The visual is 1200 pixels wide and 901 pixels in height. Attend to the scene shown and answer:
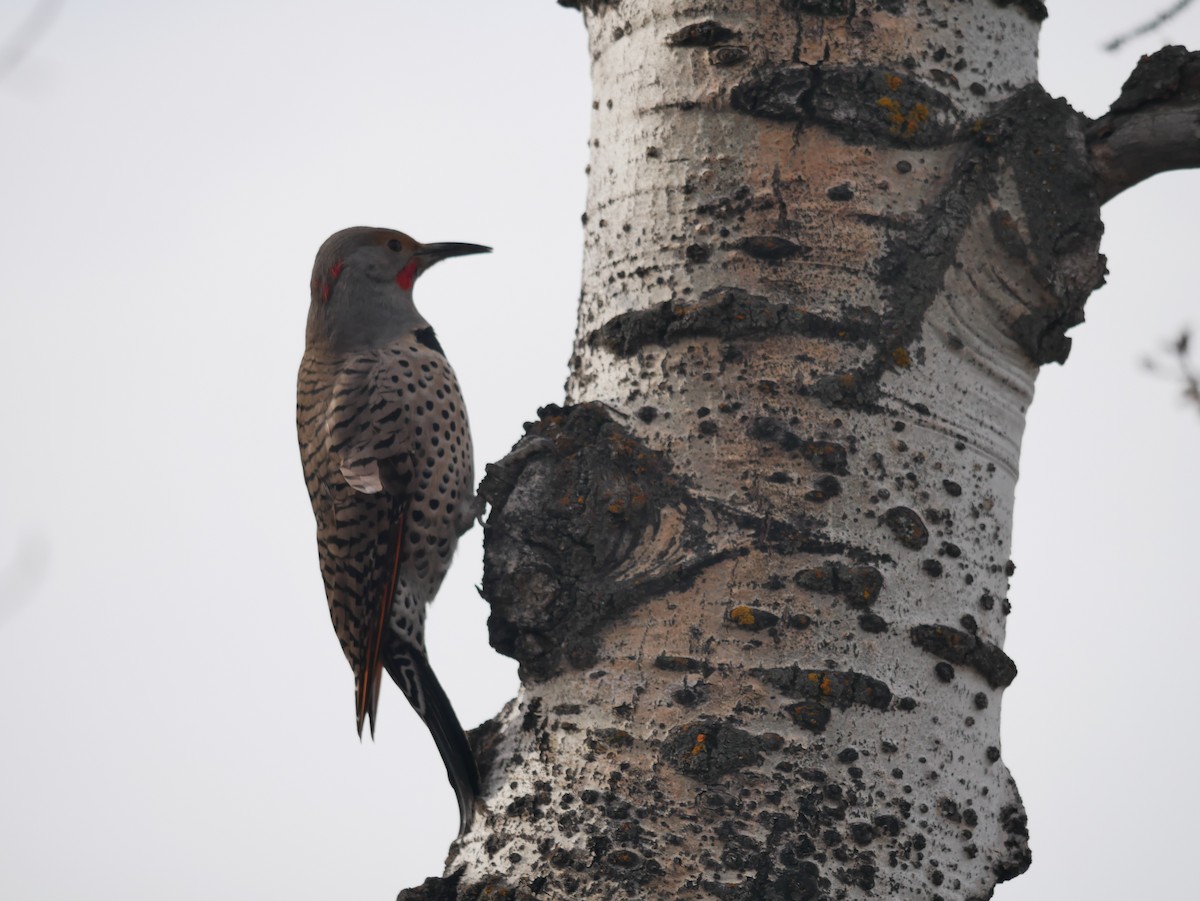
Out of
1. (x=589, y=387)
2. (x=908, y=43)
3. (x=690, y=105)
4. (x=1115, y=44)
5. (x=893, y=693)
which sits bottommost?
(x=893, y=693)

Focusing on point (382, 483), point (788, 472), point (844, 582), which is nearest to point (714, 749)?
point (844, 582)

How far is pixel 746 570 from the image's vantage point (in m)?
1.72

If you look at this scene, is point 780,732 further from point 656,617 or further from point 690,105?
point 690,105

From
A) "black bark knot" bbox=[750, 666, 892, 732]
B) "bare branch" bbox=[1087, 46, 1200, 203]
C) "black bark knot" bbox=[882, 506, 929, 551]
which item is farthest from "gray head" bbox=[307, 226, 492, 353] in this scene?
"black bark knot" bbox=[750, 666, 892, 732]

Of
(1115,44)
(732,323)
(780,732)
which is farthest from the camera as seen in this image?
(1115,44)

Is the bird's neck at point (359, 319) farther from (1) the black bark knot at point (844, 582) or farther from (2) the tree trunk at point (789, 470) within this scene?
(1) the black bark knot at point (844, 582)

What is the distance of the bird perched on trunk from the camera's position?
10.8 feet

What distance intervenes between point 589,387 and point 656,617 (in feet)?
1.31

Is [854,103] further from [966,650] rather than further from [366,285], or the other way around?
[366,285]

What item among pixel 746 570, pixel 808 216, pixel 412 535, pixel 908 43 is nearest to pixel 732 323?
pixel 808 216

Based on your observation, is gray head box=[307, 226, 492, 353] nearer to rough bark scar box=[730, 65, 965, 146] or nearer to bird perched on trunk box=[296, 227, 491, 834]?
bird perched on trunk box=[296, 227, 491, 834]

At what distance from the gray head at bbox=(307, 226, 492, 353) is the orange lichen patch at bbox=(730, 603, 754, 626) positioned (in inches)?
81.8

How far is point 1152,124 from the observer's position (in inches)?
77.8

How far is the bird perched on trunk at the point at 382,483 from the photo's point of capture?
10.8 ft
